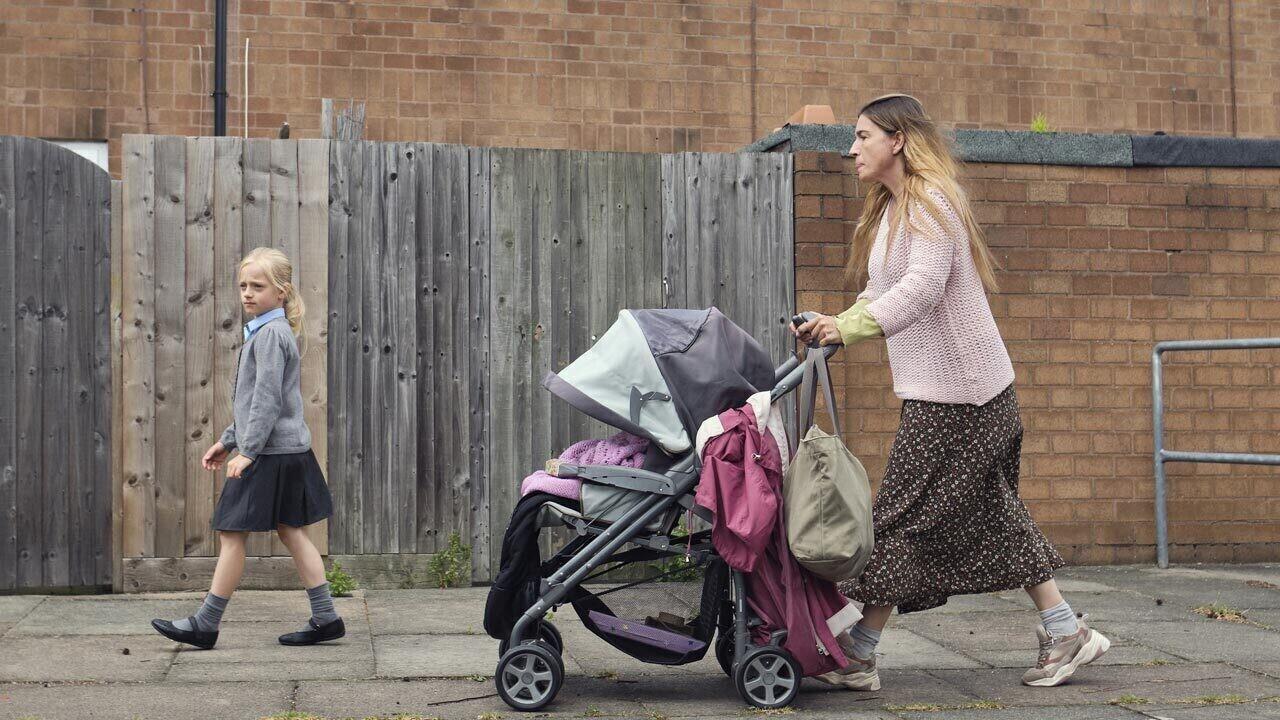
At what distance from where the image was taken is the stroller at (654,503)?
4.57m

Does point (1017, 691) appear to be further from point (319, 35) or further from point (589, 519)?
point (319, 35)

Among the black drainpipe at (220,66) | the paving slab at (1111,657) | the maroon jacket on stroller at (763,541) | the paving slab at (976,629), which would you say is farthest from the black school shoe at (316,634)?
the black drainpipe at (220,66)

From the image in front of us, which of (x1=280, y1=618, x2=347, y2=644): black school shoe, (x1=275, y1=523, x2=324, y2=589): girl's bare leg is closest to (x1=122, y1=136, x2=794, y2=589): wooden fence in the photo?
(x1=275, y1=523, x2=324, y2=589): girl's bare leg

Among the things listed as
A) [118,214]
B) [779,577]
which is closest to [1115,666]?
[779,577]

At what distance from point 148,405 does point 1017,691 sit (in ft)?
13.7

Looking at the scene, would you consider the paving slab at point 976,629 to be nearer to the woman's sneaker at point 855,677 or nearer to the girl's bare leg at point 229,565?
the woman's sneaker at point 855,677

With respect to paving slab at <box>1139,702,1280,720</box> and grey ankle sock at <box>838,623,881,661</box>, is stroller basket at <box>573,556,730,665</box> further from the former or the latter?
paving slab at <box>1139,702,1280,720</box>

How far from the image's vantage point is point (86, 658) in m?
5.23

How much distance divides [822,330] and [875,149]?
0.78m

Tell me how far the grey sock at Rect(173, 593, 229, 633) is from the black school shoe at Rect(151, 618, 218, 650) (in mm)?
14

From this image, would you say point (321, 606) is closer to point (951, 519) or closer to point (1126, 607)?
point (951, 519)

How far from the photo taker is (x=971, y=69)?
12422mm

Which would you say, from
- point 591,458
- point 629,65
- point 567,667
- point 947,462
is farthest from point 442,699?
point 629,65

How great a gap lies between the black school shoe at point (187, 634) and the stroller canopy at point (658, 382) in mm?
1833
